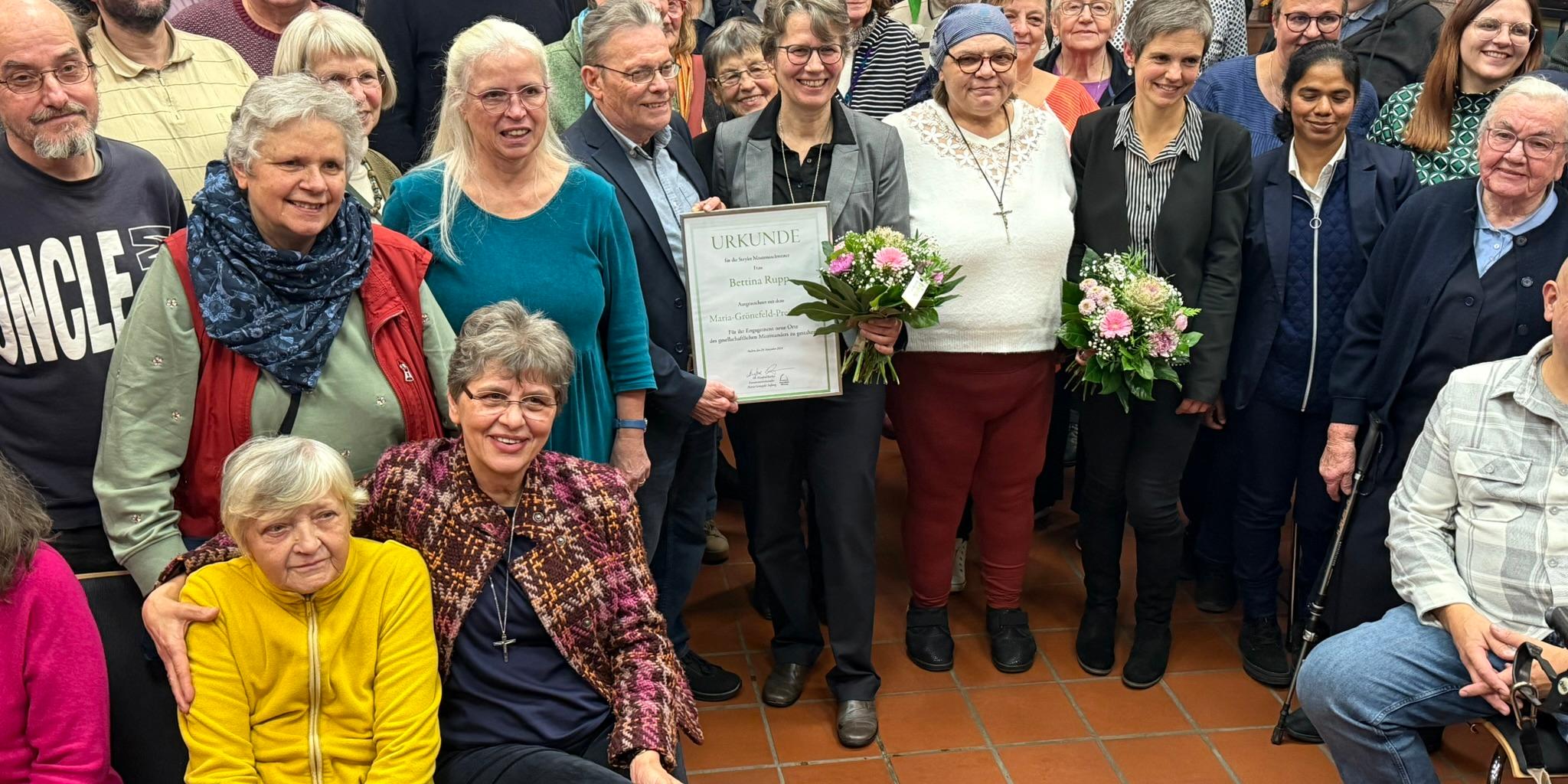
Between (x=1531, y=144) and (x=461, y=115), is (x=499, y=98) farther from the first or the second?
(x=1531, y=144)

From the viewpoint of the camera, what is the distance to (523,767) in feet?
8.93

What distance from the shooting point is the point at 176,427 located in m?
2.73

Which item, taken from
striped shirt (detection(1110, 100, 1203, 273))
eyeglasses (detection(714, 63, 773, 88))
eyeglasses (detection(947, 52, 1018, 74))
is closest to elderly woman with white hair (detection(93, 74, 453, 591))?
eyeglasses (detection(947, 52, 1018, 74))

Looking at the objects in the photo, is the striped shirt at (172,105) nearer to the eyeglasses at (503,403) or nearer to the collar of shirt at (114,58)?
the collar of shirt at (114,58)

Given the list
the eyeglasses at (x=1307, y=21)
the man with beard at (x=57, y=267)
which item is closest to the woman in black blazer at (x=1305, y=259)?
the eyeglasses at (x=1307, y=21)

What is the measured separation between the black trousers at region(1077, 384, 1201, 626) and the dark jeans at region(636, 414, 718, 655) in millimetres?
1251

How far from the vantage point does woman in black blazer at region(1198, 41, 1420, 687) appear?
4.03 m

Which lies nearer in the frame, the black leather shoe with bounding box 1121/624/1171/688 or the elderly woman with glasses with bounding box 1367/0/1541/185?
the elderly woman with glasses with bounding box 1367/0/1541/185

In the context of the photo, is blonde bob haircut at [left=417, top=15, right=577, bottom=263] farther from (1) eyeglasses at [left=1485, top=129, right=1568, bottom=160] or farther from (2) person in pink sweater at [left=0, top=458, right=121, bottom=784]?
(1) eyeglasses at [left=1485, top=129, right=1568, bottom=160]

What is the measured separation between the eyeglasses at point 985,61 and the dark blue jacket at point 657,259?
2.66 ft

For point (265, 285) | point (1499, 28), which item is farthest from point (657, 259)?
point (1499, 28)

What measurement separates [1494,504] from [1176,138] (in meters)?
1.39

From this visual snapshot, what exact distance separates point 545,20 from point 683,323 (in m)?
1.61

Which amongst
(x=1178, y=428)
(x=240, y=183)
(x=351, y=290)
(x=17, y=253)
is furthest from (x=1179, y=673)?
(x=17, y=253)
